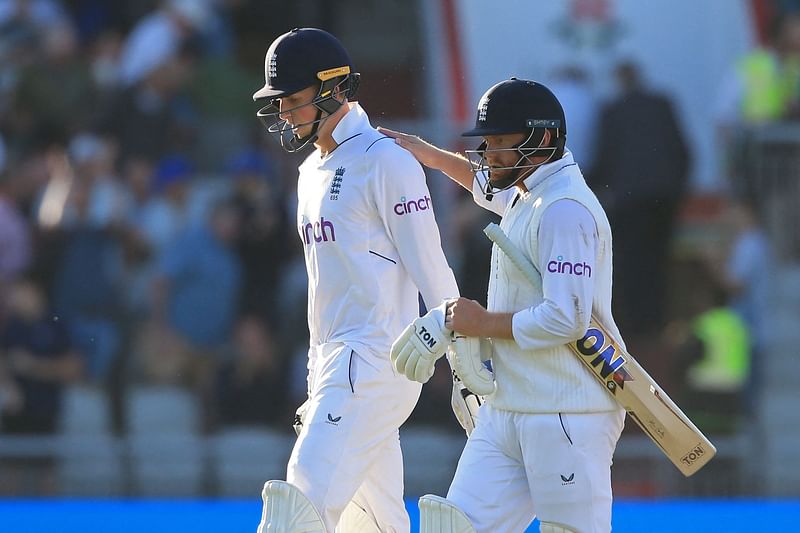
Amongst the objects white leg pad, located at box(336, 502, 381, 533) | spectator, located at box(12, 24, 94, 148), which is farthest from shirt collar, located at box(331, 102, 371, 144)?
spectator, located at box(12, 24, 94, 148)

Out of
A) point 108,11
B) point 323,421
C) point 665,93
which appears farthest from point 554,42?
point 323,421

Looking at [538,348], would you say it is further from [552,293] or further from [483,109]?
[483,109]

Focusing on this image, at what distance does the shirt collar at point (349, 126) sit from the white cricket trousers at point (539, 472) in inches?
39.0

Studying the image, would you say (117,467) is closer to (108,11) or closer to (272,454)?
(272,454)

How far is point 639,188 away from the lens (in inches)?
327

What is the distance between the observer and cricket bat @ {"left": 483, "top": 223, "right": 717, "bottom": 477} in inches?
157

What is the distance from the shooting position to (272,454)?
822 centimetres

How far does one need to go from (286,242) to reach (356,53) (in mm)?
1851

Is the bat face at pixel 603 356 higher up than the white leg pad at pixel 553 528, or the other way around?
the bat face at pixel 603 356

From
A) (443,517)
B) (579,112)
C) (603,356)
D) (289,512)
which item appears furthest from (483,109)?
(579,112)

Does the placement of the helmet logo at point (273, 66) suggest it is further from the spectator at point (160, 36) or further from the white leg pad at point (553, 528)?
the spectator at point (160, 36)

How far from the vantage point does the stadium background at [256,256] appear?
824 centimetres

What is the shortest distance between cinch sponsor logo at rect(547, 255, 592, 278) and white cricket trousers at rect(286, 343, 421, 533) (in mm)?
789

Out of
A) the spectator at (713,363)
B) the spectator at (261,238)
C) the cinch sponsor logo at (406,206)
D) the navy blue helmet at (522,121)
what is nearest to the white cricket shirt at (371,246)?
the cinch sponsor logo at (406,206)
